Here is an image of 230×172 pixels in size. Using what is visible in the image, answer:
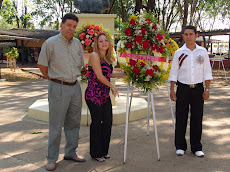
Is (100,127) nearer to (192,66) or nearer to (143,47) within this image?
(143,47)

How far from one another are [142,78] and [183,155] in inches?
52.1

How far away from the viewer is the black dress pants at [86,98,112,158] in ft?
13.1

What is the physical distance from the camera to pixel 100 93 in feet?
13.0

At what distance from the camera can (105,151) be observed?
4195 millimetres

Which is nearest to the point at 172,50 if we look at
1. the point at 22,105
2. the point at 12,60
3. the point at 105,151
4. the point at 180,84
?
the point at 180,84

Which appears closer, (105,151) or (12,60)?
(105,151)

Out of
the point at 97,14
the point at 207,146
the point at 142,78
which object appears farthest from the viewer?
the point at 97,14

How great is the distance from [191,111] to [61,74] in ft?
6.49

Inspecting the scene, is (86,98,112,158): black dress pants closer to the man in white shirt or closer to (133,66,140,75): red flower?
(133,66,140,75): red flower

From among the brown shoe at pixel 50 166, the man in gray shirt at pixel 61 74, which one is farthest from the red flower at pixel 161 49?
the brown shoe at pixel 50 166

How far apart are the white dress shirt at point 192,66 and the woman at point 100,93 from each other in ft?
2.86

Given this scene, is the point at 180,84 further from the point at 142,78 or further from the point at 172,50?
the point at 172,50

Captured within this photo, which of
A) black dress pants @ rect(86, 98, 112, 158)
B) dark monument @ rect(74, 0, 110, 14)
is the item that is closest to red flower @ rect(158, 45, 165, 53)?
black dress pants @ rect(86, 98, 112, 158)

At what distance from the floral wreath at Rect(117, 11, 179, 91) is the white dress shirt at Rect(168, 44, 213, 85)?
0.20 metres
